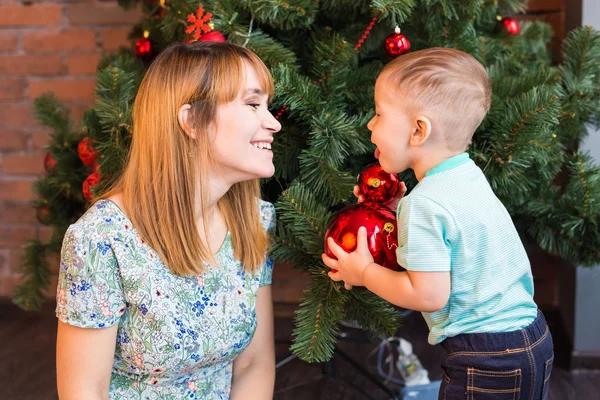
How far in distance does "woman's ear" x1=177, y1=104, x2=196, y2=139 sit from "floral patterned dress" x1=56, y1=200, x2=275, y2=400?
0.62 feet

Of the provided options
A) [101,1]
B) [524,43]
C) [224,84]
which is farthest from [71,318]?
[101,1]

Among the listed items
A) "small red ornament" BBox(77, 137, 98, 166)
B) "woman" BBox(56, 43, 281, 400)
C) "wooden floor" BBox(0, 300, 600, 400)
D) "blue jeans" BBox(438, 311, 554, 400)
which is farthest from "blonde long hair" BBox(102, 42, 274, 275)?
"wooden floor" BBox(0, 300, 600, 400)

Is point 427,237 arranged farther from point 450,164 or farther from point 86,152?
point 86,152

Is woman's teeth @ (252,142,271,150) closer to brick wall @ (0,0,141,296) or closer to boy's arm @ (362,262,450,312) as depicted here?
boy's arm @ (362,262,450,312)

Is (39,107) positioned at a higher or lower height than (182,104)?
lower

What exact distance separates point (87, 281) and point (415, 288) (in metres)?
0.54

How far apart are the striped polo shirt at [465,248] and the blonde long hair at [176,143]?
1.27 ft

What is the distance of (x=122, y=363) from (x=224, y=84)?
543 millimetres

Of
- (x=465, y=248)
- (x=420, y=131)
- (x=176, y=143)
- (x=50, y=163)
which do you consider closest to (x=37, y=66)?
(x=50, y=163)

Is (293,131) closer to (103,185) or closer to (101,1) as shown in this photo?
(103,185)

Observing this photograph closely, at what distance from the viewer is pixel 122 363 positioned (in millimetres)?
1141

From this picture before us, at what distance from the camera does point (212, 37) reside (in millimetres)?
1189

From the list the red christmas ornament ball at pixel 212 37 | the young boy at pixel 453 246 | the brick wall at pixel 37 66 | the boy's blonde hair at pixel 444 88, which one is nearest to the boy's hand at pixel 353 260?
the young boy at pixel 453 246

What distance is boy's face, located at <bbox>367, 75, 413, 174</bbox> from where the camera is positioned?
964mm
